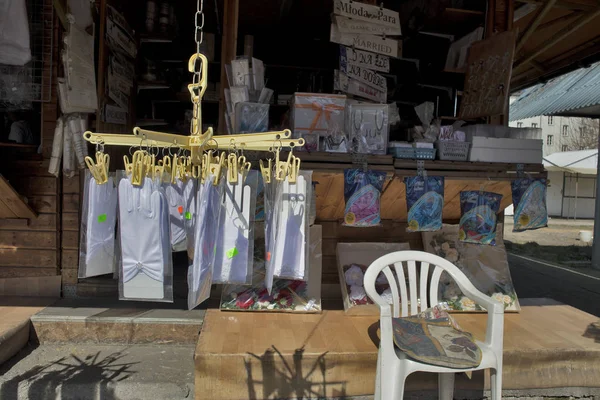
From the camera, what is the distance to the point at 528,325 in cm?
382

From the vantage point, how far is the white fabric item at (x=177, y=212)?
2404 millimetres

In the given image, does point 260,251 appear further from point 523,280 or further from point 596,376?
point 523,280

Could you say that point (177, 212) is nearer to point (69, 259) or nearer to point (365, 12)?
point (69, 259)

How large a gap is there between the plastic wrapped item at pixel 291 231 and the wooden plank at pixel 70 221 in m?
2.76

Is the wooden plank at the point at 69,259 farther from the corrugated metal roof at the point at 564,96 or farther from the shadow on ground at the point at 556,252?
the shadow on ground at the point at 556,252

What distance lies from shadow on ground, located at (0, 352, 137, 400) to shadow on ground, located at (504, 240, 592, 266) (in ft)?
27.9

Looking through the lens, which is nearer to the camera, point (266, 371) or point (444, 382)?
point (444, 382)

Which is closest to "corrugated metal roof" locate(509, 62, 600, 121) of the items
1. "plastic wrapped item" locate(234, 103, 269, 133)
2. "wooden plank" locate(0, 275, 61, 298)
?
"plastic wrapped item" locate(234, 103, 269, 133)

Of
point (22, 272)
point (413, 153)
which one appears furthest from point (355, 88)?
point (22, 272)

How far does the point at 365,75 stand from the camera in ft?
14.4

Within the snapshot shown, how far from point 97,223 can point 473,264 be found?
3463 millimetres

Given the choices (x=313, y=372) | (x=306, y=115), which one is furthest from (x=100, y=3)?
(x=313, y=372)

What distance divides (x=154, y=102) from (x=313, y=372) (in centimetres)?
411

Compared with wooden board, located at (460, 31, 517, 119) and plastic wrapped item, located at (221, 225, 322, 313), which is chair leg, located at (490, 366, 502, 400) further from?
wooden board, located at (460, 31, 517, 119)
